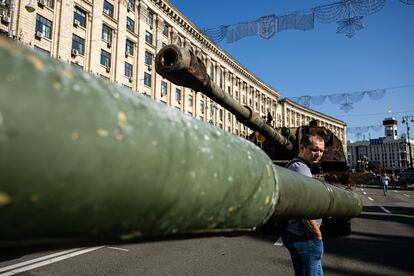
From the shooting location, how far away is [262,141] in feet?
25.3

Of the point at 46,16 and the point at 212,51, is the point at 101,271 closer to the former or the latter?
the point at 46,16

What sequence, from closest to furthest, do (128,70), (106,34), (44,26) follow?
(44,26) < (106,34) < (128,70)

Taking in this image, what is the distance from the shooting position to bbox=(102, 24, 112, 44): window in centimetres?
2752

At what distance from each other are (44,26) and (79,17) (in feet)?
12.7

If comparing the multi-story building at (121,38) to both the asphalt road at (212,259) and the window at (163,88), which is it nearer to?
the window at (163,88)

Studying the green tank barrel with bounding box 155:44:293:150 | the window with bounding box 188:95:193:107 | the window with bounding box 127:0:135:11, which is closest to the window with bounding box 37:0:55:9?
the window with bounding box 127:0:135:11

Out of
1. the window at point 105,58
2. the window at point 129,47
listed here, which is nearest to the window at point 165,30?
the window at point 129,47

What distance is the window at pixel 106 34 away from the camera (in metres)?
27.5

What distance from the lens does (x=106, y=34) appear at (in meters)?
27.9

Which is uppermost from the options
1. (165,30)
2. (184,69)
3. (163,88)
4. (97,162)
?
(165,30)

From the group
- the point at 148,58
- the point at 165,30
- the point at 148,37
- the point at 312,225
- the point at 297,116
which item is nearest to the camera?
the point at 312,225

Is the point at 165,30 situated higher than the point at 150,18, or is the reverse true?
the point at 150,18

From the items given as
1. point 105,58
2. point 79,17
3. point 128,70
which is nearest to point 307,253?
point 79,17

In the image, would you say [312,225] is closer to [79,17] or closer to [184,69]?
[184,69]
